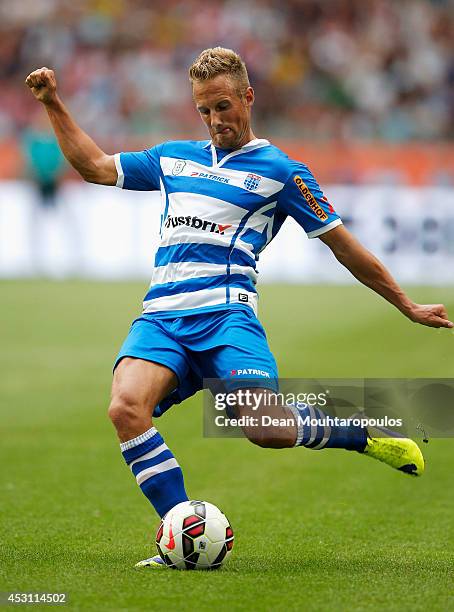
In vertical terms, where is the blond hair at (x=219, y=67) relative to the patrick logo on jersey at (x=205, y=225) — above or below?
above

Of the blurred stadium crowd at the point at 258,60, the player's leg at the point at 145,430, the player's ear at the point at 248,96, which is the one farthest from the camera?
the blurred stadium crowd at the point at 258,60

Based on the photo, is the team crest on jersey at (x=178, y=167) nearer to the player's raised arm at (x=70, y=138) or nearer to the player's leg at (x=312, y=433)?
the player's raised arm at (x=70, y=138)

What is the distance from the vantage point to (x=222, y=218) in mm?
5527

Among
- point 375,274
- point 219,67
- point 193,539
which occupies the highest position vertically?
point 219,67

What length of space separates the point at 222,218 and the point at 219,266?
0.77 feet

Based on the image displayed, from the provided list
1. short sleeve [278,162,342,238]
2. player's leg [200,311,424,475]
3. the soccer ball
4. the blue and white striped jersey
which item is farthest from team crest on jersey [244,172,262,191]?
the soccer ball

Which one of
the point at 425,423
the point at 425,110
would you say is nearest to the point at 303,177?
the point at 425,423

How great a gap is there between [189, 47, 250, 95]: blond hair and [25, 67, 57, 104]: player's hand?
0.72m

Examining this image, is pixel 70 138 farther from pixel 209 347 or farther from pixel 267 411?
pixel 267 411

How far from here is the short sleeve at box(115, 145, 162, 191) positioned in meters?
5.79

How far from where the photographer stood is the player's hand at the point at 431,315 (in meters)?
5.56

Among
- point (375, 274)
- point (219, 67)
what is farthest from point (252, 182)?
point (375, 274)

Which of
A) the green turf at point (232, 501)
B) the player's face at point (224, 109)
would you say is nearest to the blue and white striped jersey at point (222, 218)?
the player's face at point (224, 109)

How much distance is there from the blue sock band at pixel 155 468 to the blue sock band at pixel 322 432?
607 millimetres
